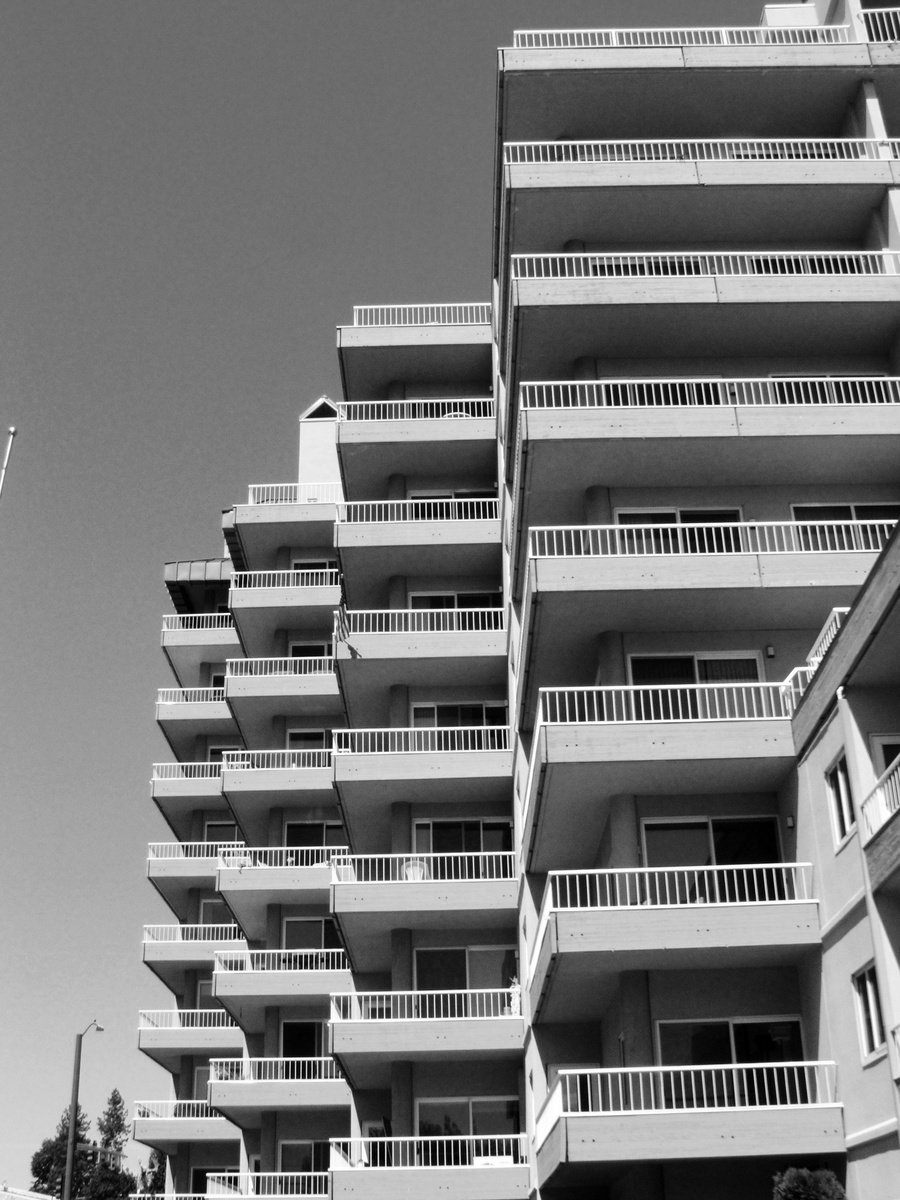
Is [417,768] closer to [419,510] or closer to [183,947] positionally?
[419,510]

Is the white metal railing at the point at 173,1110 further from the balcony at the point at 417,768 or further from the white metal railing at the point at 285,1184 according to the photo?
the balcony at the point at 417,768

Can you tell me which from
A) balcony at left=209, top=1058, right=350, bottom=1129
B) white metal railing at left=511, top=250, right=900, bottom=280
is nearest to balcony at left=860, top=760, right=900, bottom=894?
white metal railing at left=511, top=250, right=900, bottom=280

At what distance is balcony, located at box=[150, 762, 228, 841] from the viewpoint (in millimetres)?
55375

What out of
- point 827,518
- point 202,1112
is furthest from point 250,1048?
point 827,518

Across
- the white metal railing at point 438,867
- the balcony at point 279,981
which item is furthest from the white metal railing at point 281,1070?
the white metal railing at point 438,867

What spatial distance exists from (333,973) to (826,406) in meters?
22.7

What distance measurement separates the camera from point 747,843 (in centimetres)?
2697

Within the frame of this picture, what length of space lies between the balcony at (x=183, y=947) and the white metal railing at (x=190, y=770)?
5936mm

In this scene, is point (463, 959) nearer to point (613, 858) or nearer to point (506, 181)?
point (613, 858)

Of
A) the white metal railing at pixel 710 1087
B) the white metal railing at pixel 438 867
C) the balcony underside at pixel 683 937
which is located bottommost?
the white metal railing at pixel 710 1087

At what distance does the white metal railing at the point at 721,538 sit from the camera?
29.5 metres

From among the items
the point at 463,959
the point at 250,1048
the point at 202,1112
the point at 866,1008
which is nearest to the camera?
the point at 866,1008

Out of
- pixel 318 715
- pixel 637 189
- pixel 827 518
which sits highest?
pixel 637 189

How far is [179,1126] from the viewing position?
49.9 m
